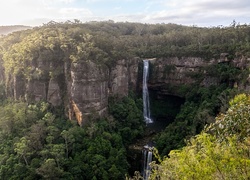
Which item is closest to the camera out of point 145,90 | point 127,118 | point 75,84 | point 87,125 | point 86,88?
point 75,84

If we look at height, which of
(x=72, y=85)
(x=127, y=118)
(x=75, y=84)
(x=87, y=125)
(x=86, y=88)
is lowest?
(x=127, y=118)

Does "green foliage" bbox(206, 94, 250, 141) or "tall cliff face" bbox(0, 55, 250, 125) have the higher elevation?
"green foliage" bbox(206, 94, 250, 141)

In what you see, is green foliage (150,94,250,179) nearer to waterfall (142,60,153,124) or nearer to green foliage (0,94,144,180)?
green foliage (0,94,144,180)

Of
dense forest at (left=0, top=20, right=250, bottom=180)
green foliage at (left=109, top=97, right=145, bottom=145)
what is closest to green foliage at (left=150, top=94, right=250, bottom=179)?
dense forest at (left=0, top=20, right=250, bottom=180)

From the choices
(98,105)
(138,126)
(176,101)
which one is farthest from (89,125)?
(176,101)

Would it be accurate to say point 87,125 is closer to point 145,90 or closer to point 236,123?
point 145,90

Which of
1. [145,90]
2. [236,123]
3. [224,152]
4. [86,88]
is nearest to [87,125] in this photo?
[86,88]

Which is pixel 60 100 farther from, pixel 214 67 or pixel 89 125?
pixel 214 67

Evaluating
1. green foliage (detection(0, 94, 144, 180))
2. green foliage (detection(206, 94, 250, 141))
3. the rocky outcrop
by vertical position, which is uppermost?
green foliage (detection(206, 94, 250, 141))
